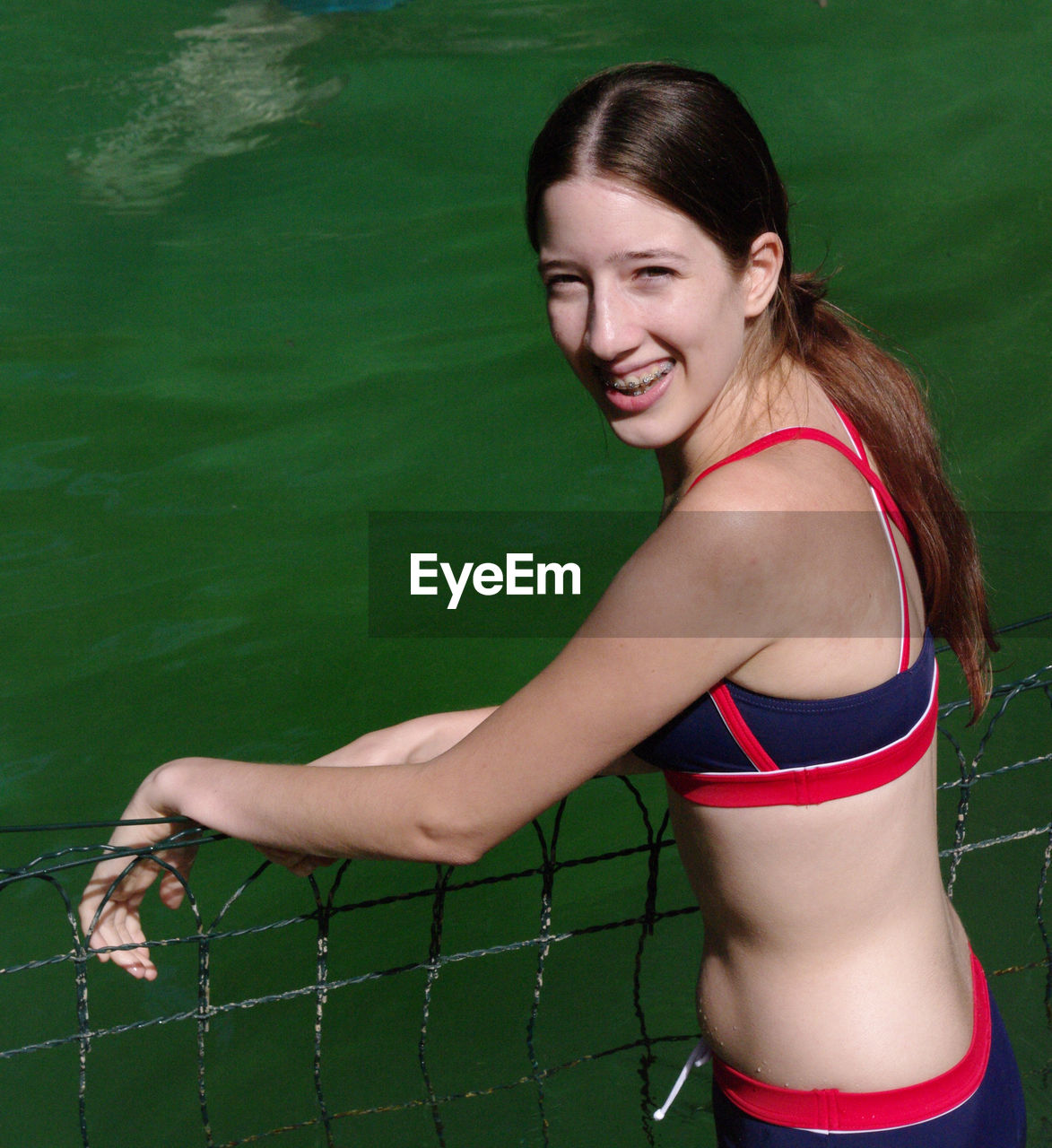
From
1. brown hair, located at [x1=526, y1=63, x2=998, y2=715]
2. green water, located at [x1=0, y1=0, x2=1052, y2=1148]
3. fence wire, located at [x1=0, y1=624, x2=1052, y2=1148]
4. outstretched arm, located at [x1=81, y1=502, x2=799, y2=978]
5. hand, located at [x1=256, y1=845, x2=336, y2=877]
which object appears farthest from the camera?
green water, located at [x1=0, y1=0, x2=1052, y2=1148]

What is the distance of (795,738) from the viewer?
1.18m

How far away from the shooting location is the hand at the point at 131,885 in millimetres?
1572

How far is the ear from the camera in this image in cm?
131

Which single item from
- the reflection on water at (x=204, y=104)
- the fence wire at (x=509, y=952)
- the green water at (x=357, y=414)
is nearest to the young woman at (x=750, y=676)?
the fence wire at (x=509, y=952)

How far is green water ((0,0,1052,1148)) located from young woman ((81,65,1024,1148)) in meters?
1.44

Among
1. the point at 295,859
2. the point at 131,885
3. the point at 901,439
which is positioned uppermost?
the point at 901,439

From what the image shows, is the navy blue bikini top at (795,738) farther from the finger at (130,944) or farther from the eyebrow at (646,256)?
the finger at (130,944)

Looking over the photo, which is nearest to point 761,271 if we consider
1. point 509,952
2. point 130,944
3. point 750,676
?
point 750,676

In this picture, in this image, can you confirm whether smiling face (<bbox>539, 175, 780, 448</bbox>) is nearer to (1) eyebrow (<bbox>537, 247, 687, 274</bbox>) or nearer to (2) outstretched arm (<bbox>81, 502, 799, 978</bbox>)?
(1) eyebrow (<bbox>537, 247, 687, 274</bbox>)

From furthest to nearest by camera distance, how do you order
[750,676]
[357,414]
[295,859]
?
1. [357,414]
2. [295,859]
3. [750,676]

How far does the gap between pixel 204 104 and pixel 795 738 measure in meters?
6.51

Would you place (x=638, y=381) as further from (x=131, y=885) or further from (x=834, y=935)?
(x=131, y=885)

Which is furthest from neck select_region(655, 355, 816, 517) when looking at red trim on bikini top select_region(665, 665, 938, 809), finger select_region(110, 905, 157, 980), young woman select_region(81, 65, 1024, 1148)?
finger select_region(110, 905, 157, 980)

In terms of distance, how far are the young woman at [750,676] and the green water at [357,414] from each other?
144 cm
